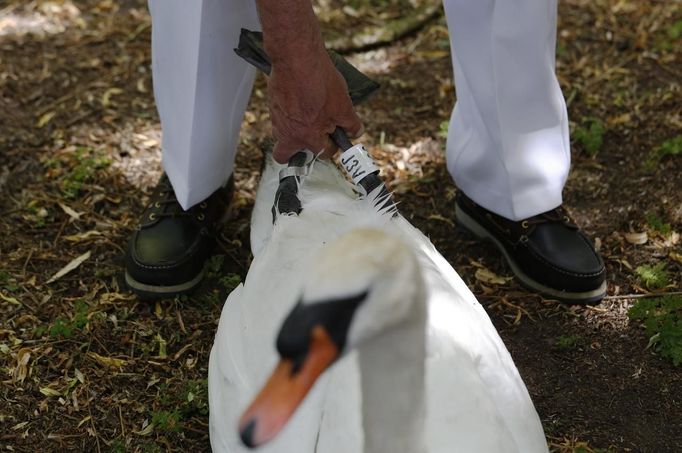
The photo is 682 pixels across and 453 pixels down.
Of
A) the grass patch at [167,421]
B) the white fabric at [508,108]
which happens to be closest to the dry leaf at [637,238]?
the white fabric at [508,108]

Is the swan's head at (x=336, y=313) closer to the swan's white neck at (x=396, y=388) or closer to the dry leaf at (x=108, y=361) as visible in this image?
the swan's white neck at (x=396, y=388)

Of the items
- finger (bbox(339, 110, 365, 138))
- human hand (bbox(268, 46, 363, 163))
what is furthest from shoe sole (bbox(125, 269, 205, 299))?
finger (bbox(339, 110, 365, 138))

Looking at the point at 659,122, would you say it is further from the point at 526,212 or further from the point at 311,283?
the point at 311,283

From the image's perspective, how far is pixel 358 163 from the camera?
2.27 m

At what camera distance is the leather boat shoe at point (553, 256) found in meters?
2.75

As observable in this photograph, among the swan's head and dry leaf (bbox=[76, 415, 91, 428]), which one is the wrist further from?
dry leaf (bbox=[76, 415, 91, 428])

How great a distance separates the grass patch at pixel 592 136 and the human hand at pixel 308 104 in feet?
4.33

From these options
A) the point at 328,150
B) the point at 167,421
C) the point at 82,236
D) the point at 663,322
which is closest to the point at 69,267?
the point at 82,236

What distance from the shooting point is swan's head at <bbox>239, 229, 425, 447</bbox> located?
1.53 meters

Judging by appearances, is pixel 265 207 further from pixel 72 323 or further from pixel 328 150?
pixel 72 323

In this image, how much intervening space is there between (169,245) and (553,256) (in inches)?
46.6

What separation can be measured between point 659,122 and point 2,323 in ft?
8.11

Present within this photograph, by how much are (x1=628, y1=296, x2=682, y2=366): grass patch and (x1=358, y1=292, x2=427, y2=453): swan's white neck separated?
1.06 m

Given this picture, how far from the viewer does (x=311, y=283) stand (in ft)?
5.17
